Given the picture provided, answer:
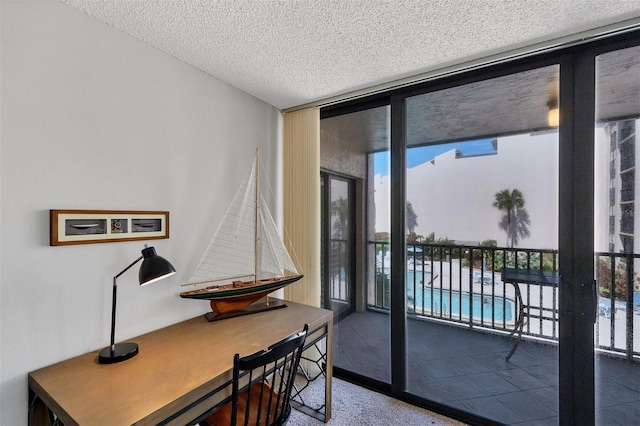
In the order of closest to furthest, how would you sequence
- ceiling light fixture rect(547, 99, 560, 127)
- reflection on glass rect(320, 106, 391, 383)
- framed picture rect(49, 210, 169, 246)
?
framed picture rect(49, 210, 169, 246), ceiling light fixture rect(547, 99, 560, 127), reflection on glass rect(320, 106, 391, 383)

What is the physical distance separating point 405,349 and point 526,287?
94cm

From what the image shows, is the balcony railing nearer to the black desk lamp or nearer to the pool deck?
the pool deck

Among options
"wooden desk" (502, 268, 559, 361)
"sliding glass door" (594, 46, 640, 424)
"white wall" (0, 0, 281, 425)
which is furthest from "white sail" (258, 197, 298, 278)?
"sliding glass door" (594, 46, 640, 424)

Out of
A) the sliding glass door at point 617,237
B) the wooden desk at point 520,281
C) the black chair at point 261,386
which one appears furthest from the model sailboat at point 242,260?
the sliding glass door at point 617,237

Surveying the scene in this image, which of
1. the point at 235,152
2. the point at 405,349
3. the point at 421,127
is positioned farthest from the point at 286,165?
the point at 405,349

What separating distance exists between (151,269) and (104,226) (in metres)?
0.39

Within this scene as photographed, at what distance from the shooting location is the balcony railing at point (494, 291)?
1580 mm

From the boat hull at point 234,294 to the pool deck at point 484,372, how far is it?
3.49ft

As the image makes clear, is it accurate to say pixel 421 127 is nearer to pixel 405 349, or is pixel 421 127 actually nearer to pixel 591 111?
pixel 591 111

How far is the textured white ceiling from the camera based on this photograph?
1.33m

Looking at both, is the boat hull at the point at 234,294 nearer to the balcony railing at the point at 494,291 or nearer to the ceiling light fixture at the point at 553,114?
the balcony railing at the point at 494,291

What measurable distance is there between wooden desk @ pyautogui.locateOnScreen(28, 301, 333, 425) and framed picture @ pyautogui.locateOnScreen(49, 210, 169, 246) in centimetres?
55

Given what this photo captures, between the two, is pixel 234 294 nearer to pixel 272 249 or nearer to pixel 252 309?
pixel 252 309

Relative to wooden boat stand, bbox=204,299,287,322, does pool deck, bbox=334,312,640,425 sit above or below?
below
